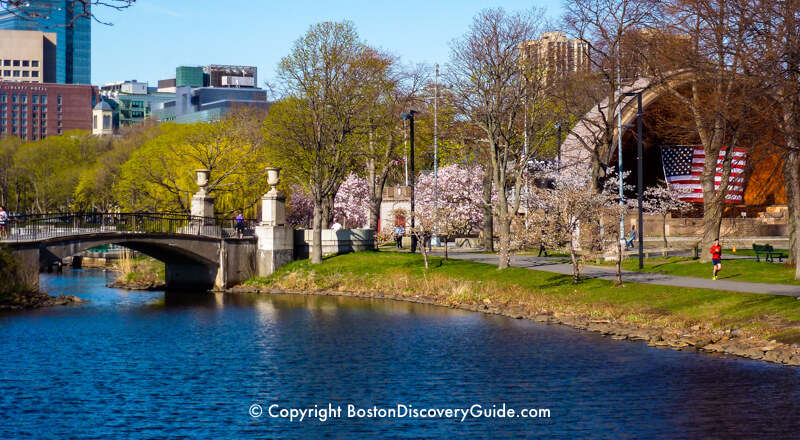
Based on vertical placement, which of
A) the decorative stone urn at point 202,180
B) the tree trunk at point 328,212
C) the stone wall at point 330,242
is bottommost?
the stone wall at point 330,242

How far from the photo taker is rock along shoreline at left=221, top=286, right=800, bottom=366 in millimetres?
26203

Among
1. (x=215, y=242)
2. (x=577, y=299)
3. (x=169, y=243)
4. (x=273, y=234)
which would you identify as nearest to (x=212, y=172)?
(x=273, y=234)

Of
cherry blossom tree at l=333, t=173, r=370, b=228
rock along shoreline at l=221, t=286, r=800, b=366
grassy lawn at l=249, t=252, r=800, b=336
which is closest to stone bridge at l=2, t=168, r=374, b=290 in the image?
grassy lawn at l=249, t=252, r=800, b=336

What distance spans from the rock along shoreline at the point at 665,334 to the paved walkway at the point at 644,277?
4016 mm

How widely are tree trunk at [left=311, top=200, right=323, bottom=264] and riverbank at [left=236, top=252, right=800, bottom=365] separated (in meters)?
0.58

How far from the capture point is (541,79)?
153 feet

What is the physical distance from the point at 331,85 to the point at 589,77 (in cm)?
A: 1513

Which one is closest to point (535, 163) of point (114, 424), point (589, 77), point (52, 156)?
point (589, 77)

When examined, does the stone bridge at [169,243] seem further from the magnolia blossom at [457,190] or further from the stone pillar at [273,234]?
the magnolia blossom at [457,190]

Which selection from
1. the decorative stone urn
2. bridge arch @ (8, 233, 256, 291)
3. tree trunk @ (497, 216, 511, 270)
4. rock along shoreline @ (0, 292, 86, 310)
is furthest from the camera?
the decorative stone urn

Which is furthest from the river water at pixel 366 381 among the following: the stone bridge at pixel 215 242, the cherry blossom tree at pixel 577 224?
the stone bridge at pixel 215 242

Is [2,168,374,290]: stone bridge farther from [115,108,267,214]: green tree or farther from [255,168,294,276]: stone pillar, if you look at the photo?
[115,108,267,214]: green tree

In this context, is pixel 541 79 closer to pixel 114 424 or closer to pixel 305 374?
pixel 305 374

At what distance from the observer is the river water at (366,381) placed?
20.2 meters
